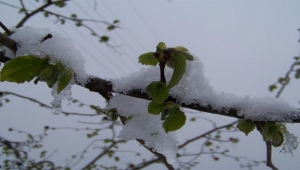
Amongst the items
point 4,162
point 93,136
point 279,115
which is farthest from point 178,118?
point 4,162

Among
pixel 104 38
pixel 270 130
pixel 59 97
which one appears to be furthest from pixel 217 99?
pixel 104 38

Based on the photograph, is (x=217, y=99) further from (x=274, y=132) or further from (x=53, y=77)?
(x=53, y=77)

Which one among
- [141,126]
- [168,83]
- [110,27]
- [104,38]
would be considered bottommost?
[141,126]

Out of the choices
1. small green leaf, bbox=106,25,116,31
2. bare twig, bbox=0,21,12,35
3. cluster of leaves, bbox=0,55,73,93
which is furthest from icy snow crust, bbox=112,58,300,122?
small green leaf, bbox=106,25,116,31

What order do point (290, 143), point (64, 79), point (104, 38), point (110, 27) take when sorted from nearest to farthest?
point (64, 79) < point (290, 143) < point (104, 38) < point (110, 27)

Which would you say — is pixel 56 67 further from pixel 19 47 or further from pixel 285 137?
pixel 285 137

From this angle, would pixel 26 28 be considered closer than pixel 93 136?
Yes

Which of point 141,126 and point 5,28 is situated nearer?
point 5,28
